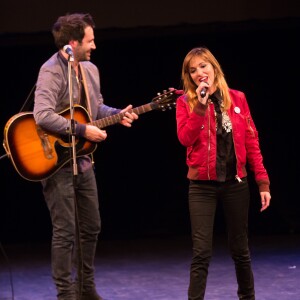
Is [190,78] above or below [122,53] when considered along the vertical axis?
below

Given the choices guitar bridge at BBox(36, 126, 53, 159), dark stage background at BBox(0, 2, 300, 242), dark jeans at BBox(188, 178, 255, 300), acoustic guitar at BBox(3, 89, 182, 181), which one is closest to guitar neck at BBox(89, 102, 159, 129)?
acoustic guitar at BBox(3, 89, 182, 181)

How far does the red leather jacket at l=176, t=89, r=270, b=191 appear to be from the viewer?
15.2ft

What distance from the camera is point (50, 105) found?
5.04 m

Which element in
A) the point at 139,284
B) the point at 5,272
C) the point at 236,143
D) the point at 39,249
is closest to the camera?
the point at 236,143

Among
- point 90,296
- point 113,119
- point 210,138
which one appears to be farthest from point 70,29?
point 90,296

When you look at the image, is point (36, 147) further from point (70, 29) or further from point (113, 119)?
point (70, 29)

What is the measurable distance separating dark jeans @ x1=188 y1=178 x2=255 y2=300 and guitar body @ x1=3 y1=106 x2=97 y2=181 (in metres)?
0.95

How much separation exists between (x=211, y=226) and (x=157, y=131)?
362 centimetres

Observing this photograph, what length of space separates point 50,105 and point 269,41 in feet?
12.0

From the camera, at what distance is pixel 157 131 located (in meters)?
8.23

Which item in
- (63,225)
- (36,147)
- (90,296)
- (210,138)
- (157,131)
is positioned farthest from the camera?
(157,131)

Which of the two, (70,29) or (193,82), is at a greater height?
(70,29)

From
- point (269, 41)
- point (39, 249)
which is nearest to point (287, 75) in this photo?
point (269, 41)

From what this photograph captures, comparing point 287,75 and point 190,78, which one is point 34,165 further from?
point 287,75
